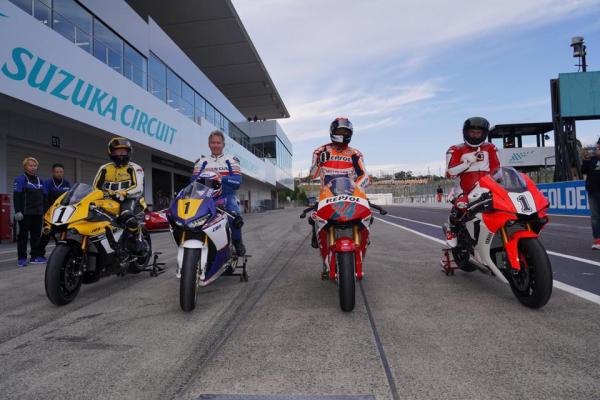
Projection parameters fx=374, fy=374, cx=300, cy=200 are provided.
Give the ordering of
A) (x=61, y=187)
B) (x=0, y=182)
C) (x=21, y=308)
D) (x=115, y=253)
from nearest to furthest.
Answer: (x=21, y=308) < (x=115, y=253) < (x=61, y=187) < (x=0, y=182)

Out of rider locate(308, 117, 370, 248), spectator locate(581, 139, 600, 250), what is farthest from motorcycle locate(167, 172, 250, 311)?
spectator locate(581, 139, 600, 250)

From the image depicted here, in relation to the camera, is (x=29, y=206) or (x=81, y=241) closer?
(x=81, y=241)

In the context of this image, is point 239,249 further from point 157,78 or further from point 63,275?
point 157,78

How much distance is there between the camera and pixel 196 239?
3.45 meters

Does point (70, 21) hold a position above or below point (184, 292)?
above

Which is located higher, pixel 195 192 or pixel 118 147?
pixel 118 147

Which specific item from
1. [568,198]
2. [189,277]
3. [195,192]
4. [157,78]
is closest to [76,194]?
[195,192]

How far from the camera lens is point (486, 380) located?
198 centimetres

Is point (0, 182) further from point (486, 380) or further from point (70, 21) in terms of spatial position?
point (486, 380)

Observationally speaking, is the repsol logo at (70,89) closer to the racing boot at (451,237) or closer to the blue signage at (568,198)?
the racing boot at (451,237)

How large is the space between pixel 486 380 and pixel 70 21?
13.4 metres

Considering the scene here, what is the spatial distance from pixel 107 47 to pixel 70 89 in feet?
12.5

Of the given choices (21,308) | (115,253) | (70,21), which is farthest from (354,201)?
(70,21)

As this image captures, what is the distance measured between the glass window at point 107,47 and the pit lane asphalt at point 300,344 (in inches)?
420
